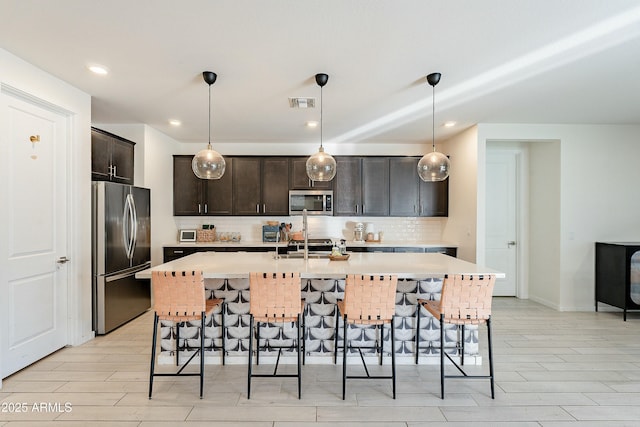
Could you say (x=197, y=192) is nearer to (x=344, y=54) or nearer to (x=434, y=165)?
(x=344, y=54)

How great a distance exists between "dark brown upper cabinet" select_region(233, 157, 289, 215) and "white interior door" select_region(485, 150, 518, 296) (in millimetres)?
3287

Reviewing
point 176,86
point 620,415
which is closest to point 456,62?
point 176,86

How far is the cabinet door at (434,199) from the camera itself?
5.69 meters

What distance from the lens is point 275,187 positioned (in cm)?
571

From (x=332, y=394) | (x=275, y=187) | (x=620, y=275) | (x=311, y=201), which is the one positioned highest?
(x=275, y=187)

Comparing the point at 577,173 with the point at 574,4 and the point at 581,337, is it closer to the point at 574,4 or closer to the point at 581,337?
the point at 581,337

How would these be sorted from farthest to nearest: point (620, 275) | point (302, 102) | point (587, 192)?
point (587, 192) < point (620, 275) < point (302, 102)

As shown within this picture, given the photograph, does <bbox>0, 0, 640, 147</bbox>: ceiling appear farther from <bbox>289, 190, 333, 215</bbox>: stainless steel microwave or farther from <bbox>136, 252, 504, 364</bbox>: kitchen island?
<bbox>136, 252, 504, 364</bbox>: kitchen island

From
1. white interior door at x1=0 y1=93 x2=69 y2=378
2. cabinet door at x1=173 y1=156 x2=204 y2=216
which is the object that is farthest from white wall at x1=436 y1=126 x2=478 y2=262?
white interior door at x1=0 y1=93 x2=69 y2=378

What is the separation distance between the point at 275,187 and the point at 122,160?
7.31 ft

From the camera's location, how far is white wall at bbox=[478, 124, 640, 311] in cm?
468

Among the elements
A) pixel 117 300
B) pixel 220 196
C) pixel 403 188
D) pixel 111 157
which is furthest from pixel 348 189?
pixel 117 300

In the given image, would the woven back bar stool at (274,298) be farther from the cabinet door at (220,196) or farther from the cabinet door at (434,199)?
the cabinet door at (434,199)

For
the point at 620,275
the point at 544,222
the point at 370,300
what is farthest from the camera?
the point at 544,222
